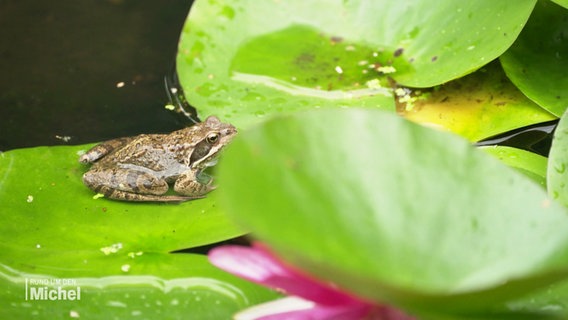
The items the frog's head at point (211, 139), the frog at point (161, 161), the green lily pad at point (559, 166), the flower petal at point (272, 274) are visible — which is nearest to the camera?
the flower petal at point (272, 274)

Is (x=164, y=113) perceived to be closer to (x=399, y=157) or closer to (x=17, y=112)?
(x=17, y=112)

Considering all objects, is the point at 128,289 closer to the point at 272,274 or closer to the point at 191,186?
the point at 191,186

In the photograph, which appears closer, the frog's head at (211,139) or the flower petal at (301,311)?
the flower petal at (301,311)

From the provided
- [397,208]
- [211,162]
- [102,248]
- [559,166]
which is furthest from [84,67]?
[397,208]

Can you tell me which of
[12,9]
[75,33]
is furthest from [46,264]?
[12,9]

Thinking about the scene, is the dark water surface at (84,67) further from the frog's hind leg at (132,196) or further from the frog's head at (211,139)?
the frog's hind leg at (132,196)

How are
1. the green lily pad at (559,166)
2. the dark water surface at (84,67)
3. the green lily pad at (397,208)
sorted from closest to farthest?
the green lily pad at (397,208) < the green lily pad at (559,166) < the dark water surface at (84,67)

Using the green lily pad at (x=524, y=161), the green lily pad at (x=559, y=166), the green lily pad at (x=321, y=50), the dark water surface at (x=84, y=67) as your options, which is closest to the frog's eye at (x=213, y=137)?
the green lily pad at (x=321, y=50)
